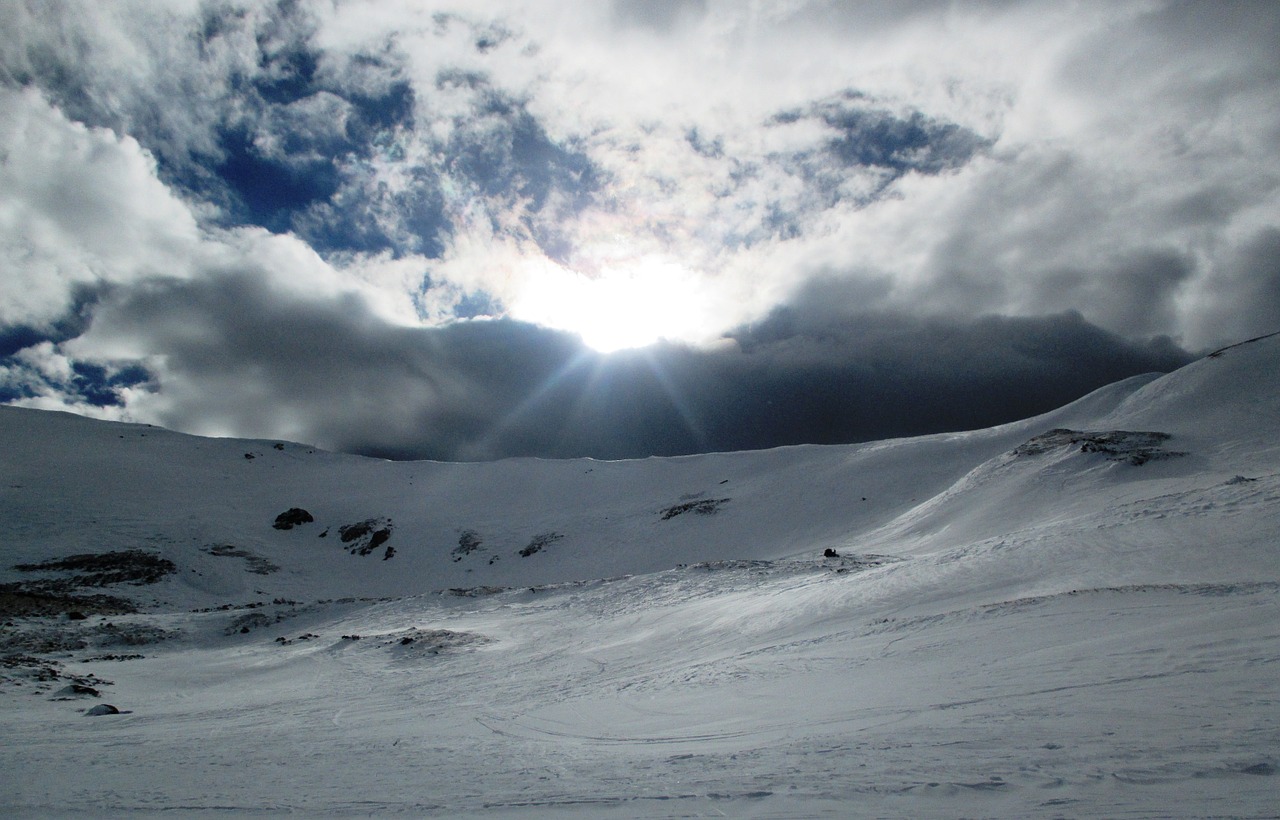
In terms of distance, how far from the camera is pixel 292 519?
5275cm

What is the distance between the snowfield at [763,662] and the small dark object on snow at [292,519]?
28.8 feet

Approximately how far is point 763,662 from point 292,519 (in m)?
51.3

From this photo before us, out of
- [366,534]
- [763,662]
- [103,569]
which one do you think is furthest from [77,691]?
[366,534]

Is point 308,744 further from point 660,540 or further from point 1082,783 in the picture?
point 660,540

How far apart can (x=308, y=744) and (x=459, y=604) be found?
62.4ft

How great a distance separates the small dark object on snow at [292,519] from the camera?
→ 5191 cm

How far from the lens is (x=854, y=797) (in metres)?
5.30

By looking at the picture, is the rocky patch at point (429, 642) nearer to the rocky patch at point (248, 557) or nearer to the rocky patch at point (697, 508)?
the rocky patch at point (697, 508)

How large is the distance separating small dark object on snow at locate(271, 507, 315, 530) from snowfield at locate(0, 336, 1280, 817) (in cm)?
879

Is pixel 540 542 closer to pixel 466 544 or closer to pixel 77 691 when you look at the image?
pixel 466 544

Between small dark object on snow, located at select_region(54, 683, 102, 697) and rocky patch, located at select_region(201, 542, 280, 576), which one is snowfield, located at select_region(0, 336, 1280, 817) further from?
rocky patch, located at select_region(201, 542, 280, 576)

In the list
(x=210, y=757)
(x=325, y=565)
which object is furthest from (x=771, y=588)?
(x=325, y=565)

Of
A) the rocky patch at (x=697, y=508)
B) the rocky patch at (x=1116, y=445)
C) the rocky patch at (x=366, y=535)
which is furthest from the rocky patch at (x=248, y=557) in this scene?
the rocky patch at (x=1116, y=445)

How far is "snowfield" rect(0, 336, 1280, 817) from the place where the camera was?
5.88 meters
